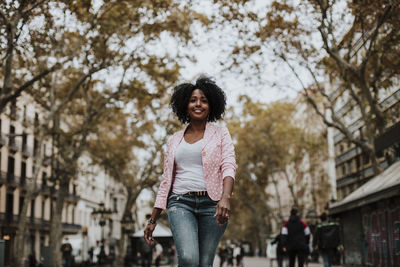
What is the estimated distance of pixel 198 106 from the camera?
4391 mm

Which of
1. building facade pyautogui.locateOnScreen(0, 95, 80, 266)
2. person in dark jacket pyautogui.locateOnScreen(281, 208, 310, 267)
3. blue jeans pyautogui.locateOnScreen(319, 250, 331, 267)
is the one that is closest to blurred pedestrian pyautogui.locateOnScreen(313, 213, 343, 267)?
blue jeans pyautogui.locateOnScreen(319, 250, 331, 267)

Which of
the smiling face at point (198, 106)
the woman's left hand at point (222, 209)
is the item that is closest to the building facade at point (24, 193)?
the smiling face at point (198, 106)

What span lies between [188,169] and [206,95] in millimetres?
619

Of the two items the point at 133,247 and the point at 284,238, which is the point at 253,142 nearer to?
the point at 133,247

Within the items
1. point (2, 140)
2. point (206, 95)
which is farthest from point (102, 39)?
point (2, 140)

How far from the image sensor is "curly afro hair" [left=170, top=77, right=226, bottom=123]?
4430 millimetres

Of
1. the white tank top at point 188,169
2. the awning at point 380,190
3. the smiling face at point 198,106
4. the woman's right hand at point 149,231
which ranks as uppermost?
the awning at point 380,190

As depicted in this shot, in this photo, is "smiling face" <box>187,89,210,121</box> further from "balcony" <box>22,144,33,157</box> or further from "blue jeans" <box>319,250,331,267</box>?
"balcony" <box>22,144,33,157</box>

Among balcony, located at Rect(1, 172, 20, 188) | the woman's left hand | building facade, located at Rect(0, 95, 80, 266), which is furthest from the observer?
balcony, located at Rect(1, 172, 20, 188)

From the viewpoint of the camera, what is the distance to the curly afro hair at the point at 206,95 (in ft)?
14.5

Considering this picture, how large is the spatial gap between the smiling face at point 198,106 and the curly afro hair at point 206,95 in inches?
1.5

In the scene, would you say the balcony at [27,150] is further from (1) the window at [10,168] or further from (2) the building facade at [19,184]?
(1) the window at [10,168]

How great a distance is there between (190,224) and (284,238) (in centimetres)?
849

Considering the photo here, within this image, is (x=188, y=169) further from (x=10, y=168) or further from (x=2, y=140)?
(x=10, y=168)
